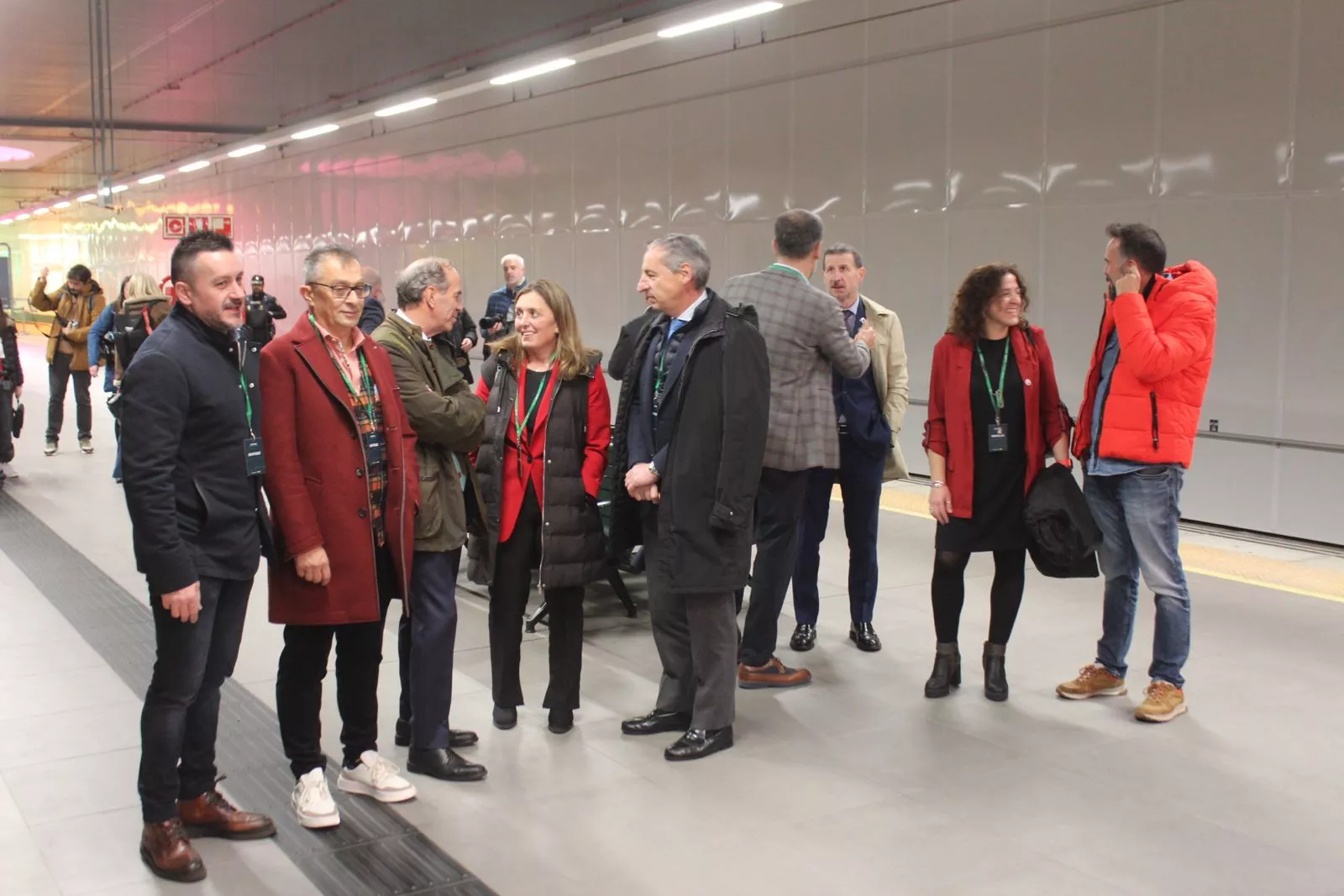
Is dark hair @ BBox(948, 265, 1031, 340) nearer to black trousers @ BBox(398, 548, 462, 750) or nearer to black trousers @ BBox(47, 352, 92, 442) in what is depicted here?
black trousers @ BBox(398, 548, 462, 750)

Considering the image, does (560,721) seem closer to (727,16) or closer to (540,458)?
(540,458)

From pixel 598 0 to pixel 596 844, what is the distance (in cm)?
996

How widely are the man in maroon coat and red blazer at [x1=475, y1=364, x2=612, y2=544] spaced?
→ 637 mm

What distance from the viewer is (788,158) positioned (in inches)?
447

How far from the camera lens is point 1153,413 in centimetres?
450

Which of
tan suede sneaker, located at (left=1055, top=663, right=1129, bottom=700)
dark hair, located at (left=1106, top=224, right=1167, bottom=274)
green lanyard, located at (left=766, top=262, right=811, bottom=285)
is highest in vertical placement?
dark hair, located at (left=1106, top=224, right=1167, bottom=274)

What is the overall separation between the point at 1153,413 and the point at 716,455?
5.29ft

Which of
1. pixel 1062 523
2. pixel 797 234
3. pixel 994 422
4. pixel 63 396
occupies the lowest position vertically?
pixel 1062 523

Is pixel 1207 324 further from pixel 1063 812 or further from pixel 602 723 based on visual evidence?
pixel 602 723

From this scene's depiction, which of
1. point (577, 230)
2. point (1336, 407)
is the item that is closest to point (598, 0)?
point (577, 230)

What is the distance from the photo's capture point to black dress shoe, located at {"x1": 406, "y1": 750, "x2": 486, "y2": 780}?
4055mm

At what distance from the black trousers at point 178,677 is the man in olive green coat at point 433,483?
64 centimetres

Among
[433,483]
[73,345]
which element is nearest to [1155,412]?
[433,483]

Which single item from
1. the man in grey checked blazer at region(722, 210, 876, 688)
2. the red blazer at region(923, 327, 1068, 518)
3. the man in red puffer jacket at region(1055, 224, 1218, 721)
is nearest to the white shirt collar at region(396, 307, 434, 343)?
the man in grey checked blazer at region(722, 210, 876, 688)
